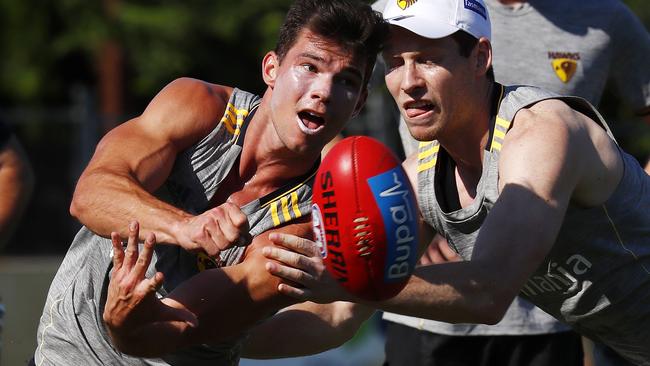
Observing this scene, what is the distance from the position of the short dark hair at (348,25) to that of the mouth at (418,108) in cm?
24

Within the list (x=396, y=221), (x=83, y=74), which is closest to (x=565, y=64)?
(x=396, y=221)

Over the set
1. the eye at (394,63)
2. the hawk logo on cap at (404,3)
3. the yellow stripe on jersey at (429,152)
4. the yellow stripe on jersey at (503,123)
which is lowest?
the yellow stripe on jersey at (429,152)

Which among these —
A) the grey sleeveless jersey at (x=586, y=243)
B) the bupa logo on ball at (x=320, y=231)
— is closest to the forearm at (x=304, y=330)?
the grey sleeveless jersey at (x=586, y=243)

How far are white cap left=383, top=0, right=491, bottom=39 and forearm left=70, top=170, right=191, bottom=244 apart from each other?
0.97 m

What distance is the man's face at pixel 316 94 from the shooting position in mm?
3918

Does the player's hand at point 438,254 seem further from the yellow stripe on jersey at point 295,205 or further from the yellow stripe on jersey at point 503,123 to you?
the yellow stripe on jersey at point 503,123

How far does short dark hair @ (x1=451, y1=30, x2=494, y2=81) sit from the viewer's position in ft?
12.8

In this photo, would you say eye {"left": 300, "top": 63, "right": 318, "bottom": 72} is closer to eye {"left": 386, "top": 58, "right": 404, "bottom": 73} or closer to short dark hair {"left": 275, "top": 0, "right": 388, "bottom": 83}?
short dark hair {"left": 275, "top": 0, "right": 388, "bottom": 83}

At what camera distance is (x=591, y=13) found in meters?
5.14

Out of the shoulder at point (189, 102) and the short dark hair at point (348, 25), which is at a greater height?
the short dark hair at point (348, 25)

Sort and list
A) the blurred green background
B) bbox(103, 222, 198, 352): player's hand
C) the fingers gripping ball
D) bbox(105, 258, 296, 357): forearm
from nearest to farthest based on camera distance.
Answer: the fingers gripping ball → bbox(103, 222, 198, 352): player's hand → bbox(105, 258, 296, 357): forearm → the blurred green background

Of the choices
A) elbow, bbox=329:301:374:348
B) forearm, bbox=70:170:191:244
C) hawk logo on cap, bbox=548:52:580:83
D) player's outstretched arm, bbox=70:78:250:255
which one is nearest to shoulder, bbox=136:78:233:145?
player's outstretched arm, bbox=70:78:250:255

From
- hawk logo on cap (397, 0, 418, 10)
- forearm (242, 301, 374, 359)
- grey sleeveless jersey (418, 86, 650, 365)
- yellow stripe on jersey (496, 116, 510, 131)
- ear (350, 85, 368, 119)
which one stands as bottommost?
forearm (242, 301, 374, 359)

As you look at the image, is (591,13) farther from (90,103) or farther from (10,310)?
(90,103)
